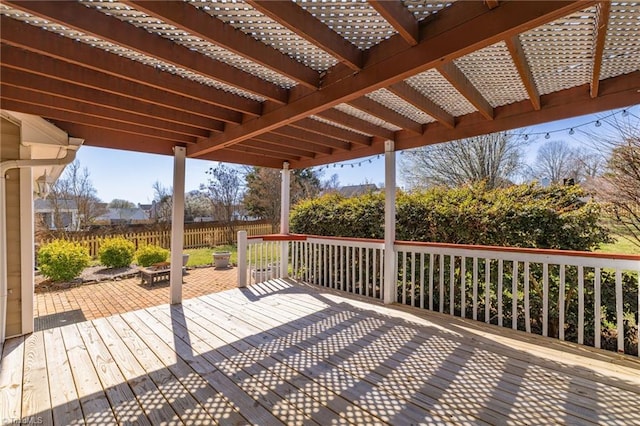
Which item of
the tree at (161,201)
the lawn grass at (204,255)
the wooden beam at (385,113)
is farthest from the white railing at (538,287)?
the tree at (161,201)

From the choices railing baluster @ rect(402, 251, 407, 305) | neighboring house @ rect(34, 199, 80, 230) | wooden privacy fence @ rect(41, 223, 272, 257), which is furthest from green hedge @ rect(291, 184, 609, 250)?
neighboring house @ rect(34, 199, 80, 230)

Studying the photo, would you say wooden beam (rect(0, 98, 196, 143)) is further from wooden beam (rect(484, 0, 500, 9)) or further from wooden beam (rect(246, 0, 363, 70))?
wooden beam (rect(484, 0, 500, 9))

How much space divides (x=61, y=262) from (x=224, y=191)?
843 cm

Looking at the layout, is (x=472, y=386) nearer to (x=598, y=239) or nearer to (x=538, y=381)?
(x=538, y=381)

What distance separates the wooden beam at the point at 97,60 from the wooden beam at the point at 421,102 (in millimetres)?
1568

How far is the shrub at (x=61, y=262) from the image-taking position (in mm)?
5664

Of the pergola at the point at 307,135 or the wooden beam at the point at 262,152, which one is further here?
the wooden beam at the point at 262,152

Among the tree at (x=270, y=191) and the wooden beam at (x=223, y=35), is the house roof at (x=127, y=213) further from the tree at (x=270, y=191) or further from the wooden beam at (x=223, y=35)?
the wooden beam at (x=223, y=35)

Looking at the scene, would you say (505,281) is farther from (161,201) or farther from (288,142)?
(161,201)

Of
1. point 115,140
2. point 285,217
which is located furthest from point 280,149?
point 115,140

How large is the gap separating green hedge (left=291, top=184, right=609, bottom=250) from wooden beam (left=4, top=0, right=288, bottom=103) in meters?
3.02

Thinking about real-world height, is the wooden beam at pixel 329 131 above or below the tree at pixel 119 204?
above

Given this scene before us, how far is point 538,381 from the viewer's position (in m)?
2.21

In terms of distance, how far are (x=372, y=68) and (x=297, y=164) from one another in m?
3.73
